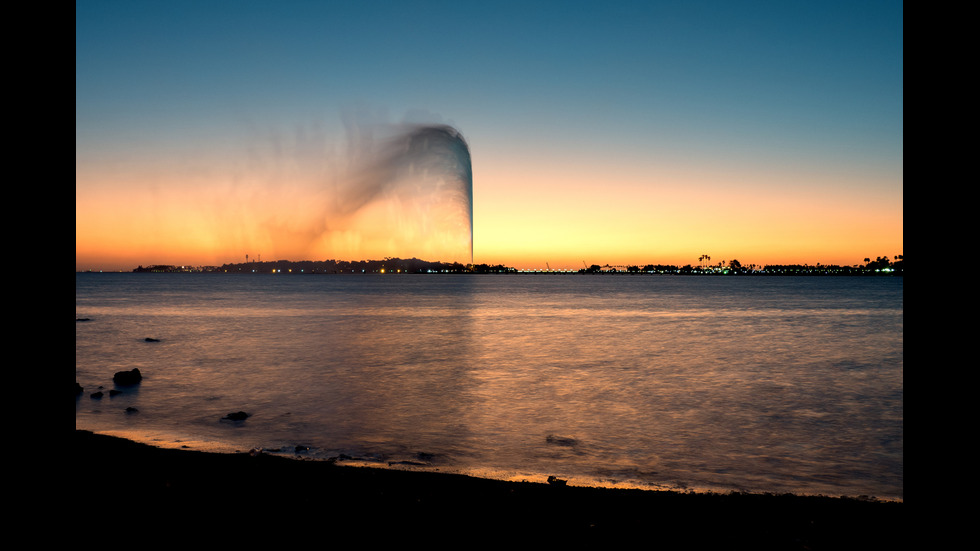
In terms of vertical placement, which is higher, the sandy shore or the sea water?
the sandy shore

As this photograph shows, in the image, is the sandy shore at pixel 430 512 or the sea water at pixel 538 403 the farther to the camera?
the sea water at pixel 538 403

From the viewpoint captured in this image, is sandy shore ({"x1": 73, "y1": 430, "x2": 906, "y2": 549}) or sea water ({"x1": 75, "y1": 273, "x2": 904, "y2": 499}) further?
sea water ({"x1": 75, "y1": 273, "x2": 904, "y2": 499})

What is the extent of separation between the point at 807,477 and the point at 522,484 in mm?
6113

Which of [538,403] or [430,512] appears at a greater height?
[430,512]

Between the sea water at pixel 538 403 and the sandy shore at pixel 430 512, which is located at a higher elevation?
the sandy shore at pixel 430 512

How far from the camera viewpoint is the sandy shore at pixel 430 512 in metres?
6.03

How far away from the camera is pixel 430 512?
265 inches

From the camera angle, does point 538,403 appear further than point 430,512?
Yes

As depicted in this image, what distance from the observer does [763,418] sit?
16.2m

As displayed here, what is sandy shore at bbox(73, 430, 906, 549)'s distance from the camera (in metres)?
6.03

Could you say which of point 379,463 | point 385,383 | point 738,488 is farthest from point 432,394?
point 738,488
